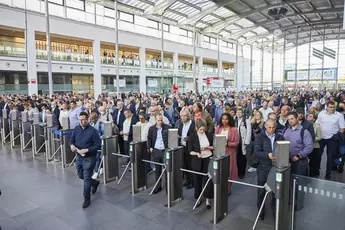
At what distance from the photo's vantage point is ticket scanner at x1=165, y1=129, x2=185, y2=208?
4594 millimetres

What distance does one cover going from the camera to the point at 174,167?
4.71 m

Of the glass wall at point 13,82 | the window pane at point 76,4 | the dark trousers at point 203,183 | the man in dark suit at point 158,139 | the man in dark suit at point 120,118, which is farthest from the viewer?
the window pane at point 76,4

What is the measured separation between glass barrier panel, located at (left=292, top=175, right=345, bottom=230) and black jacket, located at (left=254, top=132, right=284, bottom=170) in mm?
488

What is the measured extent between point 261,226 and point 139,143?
281cm

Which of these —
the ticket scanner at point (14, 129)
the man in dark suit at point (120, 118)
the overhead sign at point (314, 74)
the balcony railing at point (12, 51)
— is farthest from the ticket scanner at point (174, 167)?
the overhead sign at point (314, 74)

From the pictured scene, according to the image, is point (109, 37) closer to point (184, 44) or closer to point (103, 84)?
point (103, 84)

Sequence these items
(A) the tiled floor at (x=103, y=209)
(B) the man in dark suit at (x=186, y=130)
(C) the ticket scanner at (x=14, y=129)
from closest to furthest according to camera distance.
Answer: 1. (A) the tiled floor at (x=103, y=209)
2. (B) the man in dark suit at (x=186, y=130)
3. (C) the ticket scanner at (x=14, y=129)

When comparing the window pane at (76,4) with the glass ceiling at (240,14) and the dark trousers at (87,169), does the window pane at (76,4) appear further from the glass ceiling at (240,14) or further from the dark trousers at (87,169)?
the dark trousers at (87,169)

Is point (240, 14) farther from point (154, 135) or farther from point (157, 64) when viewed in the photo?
point (154, 135)

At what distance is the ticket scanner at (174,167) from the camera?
4594mm

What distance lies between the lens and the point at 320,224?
11.1 ft

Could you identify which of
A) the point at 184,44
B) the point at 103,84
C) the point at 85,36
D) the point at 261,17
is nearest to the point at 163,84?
the point at 103,84

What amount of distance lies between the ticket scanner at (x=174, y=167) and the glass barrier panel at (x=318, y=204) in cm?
205

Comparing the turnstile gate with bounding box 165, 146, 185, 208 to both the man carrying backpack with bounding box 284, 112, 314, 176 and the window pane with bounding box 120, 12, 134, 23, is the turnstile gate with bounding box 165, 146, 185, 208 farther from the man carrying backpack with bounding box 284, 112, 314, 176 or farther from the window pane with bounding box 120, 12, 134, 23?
the window pane with bounding box 120, 12, 134, 23
